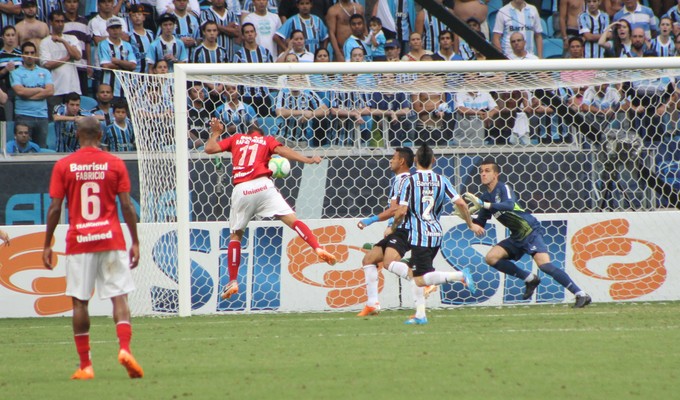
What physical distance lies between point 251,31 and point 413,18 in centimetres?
306

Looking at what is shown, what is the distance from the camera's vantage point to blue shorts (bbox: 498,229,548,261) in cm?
1220

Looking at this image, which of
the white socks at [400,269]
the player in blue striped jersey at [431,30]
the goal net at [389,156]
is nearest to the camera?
the white socks at [400,269]

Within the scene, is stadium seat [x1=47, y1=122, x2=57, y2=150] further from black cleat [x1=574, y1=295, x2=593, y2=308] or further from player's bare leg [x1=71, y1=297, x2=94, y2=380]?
player's bare leg [x1=71, y1=297, x2=94, y2=380]

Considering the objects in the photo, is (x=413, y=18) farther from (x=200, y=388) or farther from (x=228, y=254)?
(x=200, y=388)

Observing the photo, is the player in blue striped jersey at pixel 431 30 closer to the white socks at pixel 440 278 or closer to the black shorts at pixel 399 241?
the black shorts at pixel 399 241

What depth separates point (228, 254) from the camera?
1173cm

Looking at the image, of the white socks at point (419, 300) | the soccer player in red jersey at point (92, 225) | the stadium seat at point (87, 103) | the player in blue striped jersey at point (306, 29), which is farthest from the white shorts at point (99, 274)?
the player in blue striped jersey at point (306, 29)

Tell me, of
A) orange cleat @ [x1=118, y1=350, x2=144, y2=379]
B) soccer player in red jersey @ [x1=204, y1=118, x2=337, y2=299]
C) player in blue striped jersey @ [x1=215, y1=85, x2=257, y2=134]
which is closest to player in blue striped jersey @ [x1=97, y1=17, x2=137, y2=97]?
player in blue striped jersey @ [x1=215, y1=85, x2=257, y2=134]

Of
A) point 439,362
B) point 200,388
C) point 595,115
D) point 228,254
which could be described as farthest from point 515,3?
point 200,388

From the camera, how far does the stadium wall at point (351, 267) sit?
41.0 feet

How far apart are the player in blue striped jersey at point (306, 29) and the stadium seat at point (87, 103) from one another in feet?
10.3

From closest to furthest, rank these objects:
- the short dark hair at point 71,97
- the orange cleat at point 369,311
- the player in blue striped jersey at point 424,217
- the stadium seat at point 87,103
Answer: the player in blue striped jersey at point 424,217
the orange cleat at point 369,311
the short dark hair at point 71,97
the stadium seat at point 87,103

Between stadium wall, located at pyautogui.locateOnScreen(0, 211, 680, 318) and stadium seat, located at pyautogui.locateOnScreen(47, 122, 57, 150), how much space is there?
1.80m

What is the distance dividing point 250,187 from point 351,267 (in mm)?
1838
